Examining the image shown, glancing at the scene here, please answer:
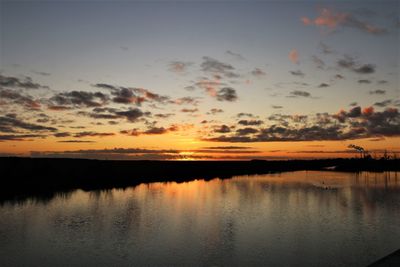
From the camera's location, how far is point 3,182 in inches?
2235

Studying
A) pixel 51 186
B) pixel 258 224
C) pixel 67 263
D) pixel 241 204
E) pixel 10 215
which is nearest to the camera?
pixel 67 263

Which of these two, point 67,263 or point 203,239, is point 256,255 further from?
point 67,263

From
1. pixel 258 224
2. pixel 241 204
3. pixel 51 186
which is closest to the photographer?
pixel 258 224

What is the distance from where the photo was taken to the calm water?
22.4m

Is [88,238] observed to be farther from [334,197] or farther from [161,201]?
[334,197]

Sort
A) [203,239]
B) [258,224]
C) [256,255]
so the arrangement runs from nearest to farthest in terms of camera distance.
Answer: [256,255] < [203,239] < [258,224]

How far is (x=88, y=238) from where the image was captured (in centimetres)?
2698

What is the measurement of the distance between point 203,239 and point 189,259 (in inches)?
195

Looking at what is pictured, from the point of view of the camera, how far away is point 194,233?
95.0ft

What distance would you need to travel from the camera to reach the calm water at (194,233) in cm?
2239

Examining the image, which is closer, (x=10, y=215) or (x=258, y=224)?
(x=258, y=224)

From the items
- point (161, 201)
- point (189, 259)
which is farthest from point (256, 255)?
point (161, 201)

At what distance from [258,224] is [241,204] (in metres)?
13.9

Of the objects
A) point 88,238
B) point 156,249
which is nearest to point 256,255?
point 156,249
